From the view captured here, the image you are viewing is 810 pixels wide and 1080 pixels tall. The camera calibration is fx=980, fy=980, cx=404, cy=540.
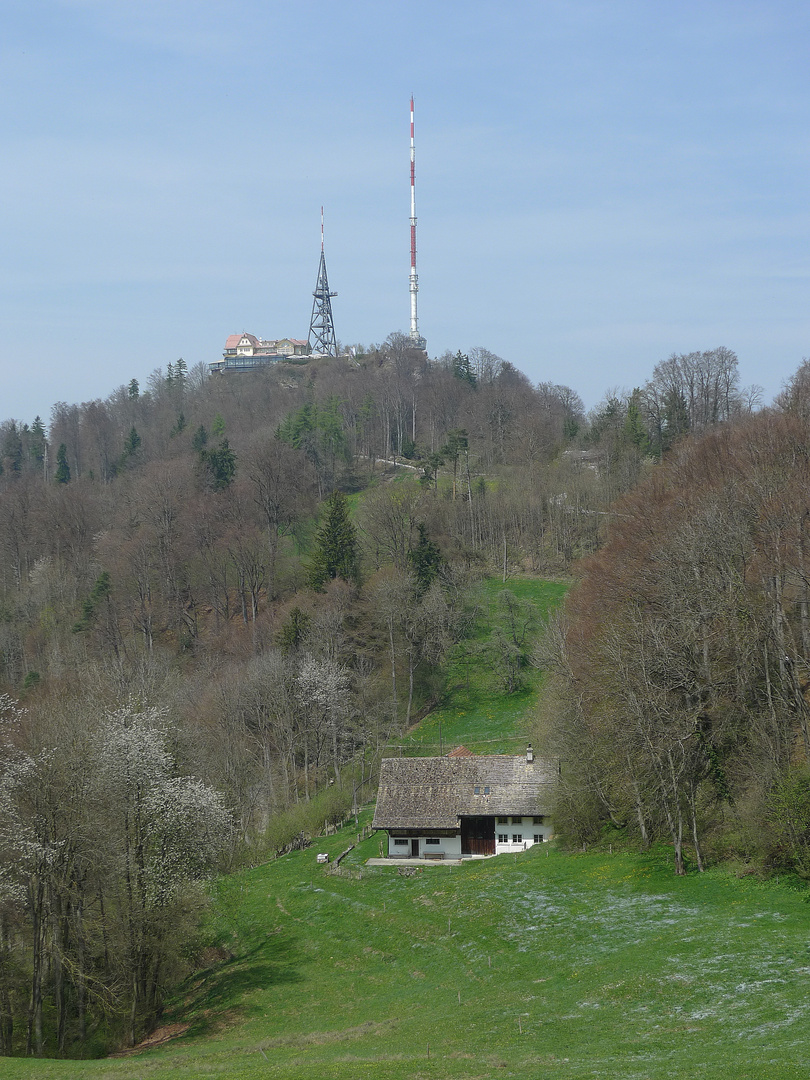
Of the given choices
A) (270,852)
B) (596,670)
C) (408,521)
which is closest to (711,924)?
(596,670)

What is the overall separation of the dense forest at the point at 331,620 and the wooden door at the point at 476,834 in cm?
625

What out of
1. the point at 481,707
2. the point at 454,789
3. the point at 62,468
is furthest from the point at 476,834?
the point at 62,468

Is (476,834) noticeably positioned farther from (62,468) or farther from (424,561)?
(62,468)

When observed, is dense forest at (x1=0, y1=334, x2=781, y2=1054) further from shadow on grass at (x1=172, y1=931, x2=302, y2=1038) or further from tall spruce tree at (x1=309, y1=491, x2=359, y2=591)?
shadow on grass at (x1=172, y1=931, x2=302, y2=1038)

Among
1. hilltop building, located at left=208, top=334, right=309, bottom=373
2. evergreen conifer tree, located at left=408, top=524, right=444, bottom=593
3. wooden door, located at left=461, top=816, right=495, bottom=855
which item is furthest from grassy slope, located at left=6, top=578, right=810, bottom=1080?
hilltop building, located at left=208, top=334, right=309, bottom=373

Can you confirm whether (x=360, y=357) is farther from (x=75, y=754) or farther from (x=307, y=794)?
(x=75, y=754)

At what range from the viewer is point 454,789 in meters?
50.5

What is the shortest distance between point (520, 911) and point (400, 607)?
129ft

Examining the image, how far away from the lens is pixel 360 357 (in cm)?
15450

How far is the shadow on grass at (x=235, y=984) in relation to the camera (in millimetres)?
31797

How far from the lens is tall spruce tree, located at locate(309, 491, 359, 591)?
79688 mm

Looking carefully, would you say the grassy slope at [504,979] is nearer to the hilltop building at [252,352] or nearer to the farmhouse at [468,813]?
the farmhouse at [468,813]

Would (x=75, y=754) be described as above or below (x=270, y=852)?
above

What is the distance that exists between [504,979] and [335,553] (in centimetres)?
5322
